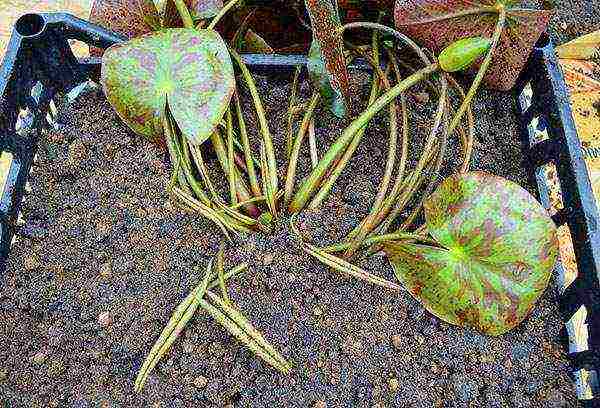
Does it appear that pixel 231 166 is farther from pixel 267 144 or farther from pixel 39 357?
pixel 39 357

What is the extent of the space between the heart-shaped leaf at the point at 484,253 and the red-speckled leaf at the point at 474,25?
213 millimetres

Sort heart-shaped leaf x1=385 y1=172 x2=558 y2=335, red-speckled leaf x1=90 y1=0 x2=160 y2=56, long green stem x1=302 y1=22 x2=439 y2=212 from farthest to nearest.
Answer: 1. red-speckled leaf x1=90 y1=0 x2=160 y2=56
2. long green stem x1=302 y1=22 x2=439 y2=212
3. heart-shaped leaf x1=385 y1=172 x2=558 y2=335

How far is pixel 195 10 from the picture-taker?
2.84ft

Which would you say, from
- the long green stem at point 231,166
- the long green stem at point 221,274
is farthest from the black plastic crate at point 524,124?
the long green stem at point 221,274

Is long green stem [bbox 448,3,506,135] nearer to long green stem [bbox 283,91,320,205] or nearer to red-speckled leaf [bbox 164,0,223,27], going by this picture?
long green stem [bbox 283,91,320,205]

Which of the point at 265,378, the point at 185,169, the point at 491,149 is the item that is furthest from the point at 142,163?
the point at 491,149

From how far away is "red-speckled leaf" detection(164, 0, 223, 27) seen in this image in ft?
2.79

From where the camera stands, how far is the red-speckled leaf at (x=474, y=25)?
0.78m

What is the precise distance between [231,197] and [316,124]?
154 mm

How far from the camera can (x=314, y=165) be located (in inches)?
32.4

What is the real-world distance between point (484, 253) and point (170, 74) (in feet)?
1.18

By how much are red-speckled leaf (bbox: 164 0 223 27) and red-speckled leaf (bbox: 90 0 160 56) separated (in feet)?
0.05

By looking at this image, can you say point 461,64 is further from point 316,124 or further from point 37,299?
point 37,299

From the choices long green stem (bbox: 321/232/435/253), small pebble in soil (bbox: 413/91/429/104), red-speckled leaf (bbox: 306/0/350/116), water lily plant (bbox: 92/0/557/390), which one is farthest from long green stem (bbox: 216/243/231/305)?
small pebble in soil (bbox: 413/91/429/104)
